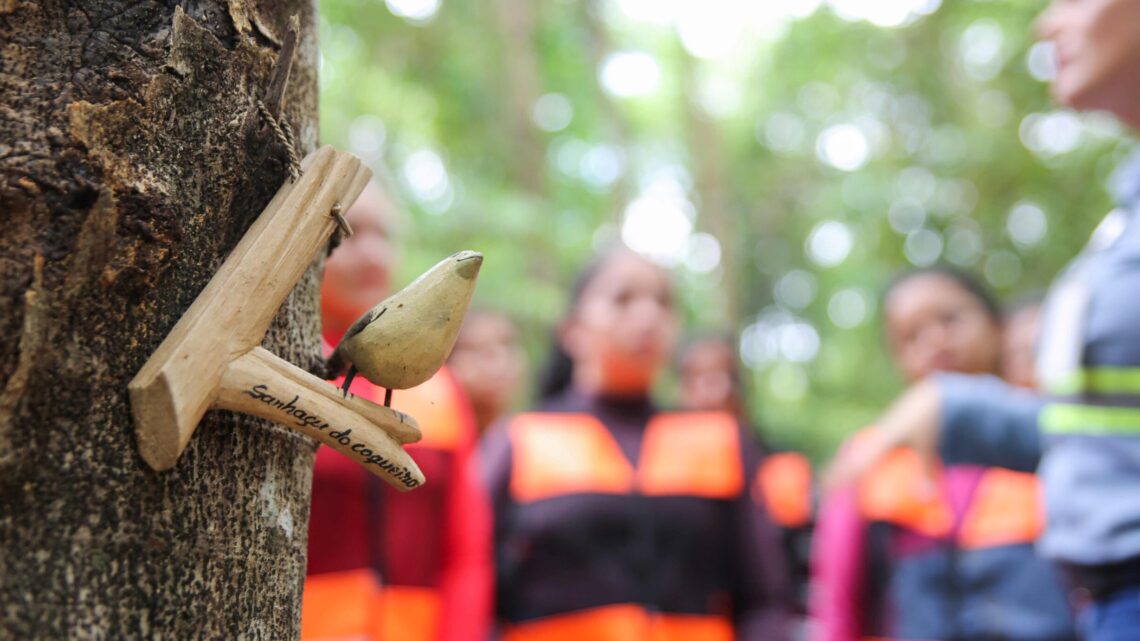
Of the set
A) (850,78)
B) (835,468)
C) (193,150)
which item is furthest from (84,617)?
(850,78)

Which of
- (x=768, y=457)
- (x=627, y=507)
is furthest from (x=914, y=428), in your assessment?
(x=768, y=457)

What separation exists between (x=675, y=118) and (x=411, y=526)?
Answer: 1201 centimetres

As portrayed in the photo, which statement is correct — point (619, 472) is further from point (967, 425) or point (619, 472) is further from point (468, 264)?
point (468, 264)

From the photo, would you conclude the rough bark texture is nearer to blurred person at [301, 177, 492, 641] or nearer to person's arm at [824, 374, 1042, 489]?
blurred person at [301, 177, 492, 641]

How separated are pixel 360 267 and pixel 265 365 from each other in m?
1.38

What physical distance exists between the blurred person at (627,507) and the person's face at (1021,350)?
145 centimetres

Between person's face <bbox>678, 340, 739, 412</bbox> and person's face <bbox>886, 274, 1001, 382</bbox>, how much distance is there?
1423mm

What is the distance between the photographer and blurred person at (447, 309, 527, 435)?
3.62 m

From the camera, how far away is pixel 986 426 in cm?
208

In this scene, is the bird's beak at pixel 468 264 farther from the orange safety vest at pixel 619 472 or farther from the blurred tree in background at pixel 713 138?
the blurred tree in background at pixel 713 138

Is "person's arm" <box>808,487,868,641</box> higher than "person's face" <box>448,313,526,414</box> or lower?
lower

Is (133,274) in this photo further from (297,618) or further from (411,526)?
(411,526)

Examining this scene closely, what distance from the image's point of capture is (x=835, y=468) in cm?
295

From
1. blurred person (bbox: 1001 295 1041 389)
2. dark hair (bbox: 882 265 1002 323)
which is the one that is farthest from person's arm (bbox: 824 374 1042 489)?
blurred person (bbox: 1001 295 1041 389)
